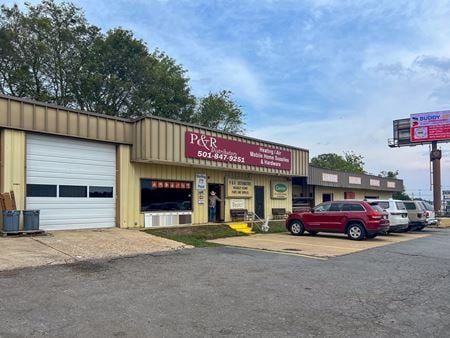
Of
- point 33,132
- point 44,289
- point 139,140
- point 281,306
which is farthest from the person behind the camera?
point 139,140

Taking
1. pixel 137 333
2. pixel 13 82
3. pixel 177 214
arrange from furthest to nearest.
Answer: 1. pixel 13 82
2. pixel 177 214
3. pixel 137 333

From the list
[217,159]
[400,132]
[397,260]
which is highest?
[400,132]

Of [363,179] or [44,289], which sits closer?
[44,289]

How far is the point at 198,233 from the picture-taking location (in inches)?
683

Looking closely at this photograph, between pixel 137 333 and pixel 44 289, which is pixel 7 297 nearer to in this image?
pixel 44 289

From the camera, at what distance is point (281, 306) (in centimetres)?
658

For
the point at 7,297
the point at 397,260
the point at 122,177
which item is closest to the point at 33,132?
the point at 122,177

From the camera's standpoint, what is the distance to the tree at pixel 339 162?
225ft

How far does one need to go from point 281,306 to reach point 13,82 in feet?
95.1

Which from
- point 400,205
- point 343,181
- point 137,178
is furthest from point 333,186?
point 137,178

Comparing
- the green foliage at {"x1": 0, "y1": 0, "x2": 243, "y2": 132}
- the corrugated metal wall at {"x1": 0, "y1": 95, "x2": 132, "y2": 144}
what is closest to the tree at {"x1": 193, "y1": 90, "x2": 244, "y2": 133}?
the green foliage at {"x1": 0, "y1": 0, "x2": 243, "y2": 132}

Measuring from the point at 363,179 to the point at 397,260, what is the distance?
26.8 meters

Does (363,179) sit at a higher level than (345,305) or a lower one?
higher

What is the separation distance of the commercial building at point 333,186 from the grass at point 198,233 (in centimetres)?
941
